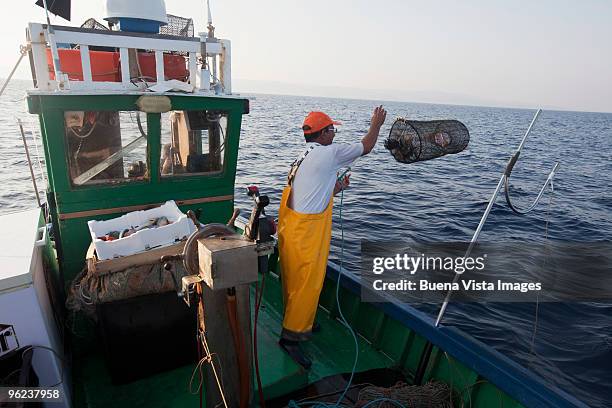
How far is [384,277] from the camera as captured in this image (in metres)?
10.1

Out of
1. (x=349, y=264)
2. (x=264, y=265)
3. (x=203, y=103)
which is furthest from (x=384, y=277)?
(x=264, y=265)

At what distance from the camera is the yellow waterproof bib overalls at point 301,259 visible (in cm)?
396

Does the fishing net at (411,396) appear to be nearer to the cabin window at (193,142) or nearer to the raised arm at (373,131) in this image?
the raised arm at (373,131)

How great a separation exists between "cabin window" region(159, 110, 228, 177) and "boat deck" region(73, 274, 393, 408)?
1986mm

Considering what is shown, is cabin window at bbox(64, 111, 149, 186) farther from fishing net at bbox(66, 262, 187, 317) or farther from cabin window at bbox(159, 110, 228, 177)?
fishing net at bbox(66, 262, 187, 317)

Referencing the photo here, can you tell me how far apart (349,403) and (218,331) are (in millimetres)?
1871

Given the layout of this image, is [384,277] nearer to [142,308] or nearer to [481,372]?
[481,372]

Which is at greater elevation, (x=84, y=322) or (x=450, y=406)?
(x=84, y=322)

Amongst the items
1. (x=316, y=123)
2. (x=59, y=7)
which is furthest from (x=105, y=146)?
(x=316, y=123)

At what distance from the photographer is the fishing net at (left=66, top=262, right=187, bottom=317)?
11.7 feet

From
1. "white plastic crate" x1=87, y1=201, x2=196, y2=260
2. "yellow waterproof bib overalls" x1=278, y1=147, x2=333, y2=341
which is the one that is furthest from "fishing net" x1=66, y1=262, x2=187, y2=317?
"yellow waterproof bib overalls" x1=278, y1=147, x2=333, y2=341

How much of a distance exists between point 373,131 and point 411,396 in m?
2.43

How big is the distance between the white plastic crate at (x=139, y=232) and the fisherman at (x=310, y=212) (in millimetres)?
961

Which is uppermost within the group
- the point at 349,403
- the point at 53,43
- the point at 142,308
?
the point at 53,43
